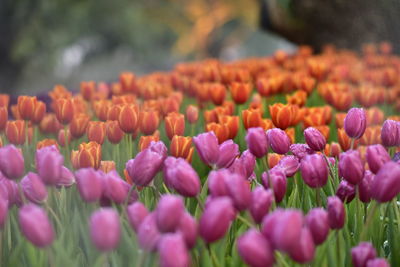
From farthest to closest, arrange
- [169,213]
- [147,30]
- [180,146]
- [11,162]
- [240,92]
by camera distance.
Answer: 1. [147,30]
2. [240,92]
3. [180,146]
4. [11,162]
5. [169,213]

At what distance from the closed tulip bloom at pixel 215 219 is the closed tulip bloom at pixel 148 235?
4.2 inches

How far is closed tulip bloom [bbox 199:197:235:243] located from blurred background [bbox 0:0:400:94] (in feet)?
20.4

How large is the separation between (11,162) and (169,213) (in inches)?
23.9

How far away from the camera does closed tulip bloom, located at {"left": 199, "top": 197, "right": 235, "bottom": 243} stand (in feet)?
4.41

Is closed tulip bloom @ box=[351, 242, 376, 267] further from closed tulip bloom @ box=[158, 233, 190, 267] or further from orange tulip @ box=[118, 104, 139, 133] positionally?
orange tulip @ box=[118, 104, 139, 133]

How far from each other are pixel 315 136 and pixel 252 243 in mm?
941

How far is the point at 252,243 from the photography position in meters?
1.26

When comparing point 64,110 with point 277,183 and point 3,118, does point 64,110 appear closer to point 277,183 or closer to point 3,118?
point 3,118

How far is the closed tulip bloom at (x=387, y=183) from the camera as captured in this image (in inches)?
61.4

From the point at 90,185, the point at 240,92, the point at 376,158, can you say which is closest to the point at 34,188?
the point at 90,185

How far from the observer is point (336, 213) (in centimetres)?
158

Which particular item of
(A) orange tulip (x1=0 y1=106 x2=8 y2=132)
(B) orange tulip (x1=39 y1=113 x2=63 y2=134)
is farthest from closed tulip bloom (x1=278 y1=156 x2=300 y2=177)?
(B) orange tulip (x1=39 y1=113 x2=63 y2=134)

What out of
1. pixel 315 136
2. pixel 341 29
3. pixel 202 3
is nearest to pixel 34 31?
pixel 341 29

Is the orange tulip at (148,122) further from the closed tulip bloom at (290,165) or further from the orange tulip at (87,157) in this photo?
the closed tulip bloom at (290,165)
